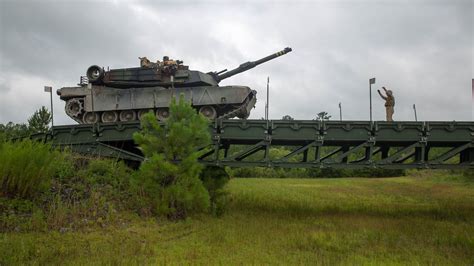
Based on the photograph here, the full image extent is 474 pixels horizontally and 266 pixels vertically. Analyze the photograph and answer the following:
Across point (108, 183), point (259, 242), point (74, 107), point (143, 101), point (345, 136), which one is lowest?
point (259, 242)

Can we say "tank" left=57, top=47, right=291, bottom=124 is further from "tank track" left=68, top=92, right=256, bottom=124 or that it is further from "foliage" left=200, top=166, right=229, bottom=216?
"foliage" left=200, top=166, right=229, bottom=216

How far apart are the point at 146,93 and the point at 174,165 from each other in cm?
709

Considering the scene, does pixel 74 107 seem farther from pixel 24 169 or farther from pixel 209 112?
pixel 24 169

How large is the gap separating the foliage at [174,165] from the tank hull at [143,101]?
4.95m

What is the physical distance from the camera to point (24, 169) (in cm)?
909

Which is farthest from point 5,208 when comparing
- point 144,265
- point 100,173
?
point 144,265

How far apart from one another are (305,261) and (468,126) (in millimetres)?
8357

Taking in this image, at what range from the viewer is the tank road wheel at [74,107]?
1698 cm

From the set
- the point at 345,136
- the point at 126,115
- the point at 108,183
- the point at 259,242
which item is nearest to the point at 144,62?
the point at 126,115

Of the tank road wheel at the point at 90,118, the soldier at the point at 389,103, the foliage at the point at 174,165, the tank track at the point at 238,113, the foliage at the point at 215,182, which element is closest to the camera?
the foliage at the point at 174,165

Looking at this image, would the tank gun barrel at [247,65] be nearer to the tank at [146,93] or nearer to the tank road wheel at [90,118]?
the tank at [146,93]

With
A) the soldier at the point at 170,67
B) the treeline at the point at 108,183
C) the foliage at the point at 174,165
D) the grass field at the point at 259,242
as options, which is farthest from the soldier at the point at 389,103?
the soldier at the point at 170,67

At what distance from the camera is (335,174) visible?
48312 mm

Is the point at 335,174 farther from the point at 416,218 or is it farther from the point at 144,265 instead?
the point at 144,265
